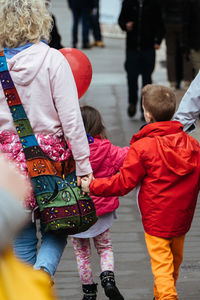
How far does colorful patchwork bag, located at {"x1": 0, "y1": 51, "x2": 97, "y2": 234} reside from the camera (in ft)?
10.8

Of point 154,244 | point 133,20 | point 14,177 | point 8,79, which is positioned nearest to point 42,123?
point 8,79

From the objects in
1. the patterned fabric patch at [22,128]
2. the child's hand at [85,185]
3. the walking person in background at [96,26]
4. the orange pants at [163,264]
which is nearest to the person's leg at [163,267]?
the orange pants at [163,264]

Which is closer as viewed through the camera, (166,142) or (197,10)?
(166,142)

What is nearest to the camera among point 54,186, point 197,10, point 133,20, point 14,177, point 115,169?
point 14,177

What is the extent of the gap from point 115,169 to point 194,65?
5945 millimetres

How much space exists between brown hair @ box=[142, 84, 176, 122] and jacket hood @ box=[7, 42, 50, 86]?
A: 2.08ft

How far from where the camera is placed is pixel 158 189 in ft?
11.3

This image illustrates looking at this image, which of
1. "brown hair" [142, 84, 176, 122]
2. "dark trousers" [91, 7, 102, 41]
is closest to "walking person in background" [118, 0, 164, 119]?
"brown hair" [142, 84, 176, 122]

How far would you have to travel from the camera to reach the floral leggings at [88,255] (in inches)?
155

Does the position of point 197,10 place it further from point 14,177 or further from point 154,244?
point 14,177

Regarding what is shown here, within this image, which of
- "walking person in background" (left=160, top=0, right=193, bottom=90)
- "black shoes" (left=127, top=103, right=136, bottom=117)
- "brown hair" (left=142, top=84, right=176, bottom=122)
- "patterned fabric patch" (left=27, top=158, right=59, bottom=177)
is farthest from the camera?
"walking person in background" (left=160, top=0, right=193, bottom=90)

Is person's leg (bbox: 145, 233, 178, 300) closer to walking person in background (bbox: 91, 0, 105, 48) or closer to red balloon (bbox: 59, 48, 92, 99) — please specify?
red balloon (bbox: 59, 48, 92, 99)

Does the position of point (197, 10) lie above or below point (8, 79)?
below

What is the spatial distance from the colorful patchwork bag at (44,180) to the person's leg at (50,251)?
10 cm
